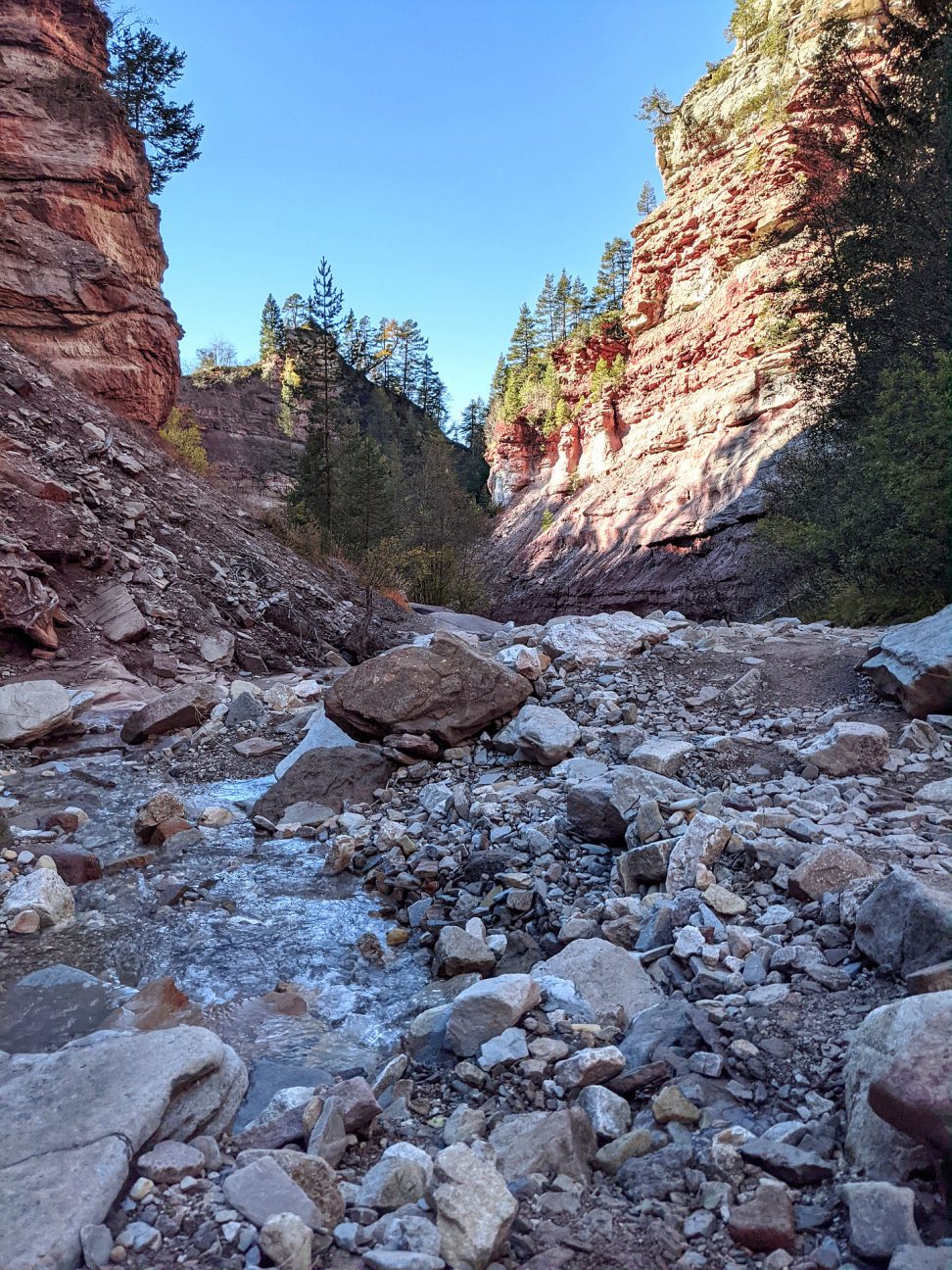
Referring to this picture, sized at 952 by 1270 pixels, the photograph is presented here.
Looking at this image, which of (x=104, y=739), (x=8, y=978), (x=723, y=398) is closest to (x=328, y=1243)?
(x=8, y=978)

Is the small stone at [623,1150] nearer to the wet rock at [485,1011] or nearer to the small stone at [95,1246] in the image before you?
the wet rock at [485,1011]

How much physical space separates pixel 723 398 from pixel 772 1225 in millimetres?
25011

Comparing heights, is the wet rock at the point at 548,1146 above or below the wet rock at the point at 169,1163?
below

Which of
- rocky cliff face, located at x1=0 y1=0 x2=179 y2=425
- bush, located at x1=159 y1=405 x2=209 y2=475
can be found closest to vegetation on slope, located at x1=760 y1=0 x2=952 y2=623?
bush, located at x1=159 y1=405 x2=209 y2=475

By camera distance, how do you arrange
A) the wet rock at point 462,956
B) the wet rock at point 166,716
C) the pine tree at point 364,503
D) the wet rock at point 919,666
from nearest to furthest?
the wet rock at point 462,956 < the wet rock at point 919,666 < the wet rock at point 166,716 < the pine tree at point 364,503

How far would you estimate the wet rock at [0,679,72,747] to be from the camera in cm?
688

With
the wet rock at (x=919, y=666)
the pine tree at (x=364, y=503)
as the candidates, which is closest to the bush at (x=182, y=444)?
the pine tree at (x=364, y=503)

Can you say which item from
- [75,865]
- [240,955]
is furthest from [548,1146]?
[75,865]

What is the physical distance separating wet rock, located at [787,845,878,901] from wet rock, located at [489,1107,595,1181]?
1.54 m

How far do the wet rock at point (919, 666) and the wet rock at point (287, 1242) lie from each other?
16.2ft

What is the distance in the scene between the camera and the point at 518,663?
263 inches

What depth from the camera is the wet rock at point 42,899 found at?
154 inches

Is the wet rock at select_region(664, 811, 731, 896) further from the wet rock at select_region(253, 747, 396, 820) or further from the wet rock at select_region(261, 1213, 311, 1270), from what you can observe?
the wet rock at select_region(253, 747, 396, 820)

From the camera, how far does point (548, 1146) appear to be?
1.97m
